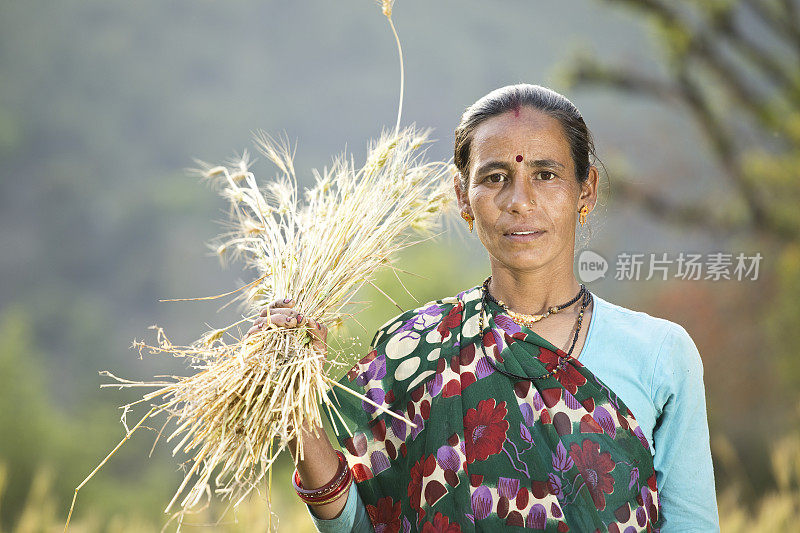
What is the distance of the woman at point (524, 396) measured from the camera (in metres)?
1.52

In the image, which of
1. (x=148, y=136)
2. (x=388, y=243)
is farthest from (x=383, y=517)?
(x=148, y=136)

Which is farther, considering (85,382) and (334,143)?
(334,143)

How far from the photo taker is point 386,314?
9750 mm

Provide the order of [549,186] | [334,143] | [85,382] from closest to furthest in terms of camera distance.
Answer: [549,186], [85,382], [334,143]

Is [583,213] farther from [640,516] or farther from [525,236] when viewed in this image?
[640,516]

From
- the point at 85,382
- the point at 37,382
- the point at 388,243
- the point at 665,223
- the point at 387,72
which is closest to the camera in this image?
the point at 388,243

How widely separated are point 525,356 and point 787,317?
28.9ft

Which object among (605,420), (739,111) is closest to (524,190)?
(605,420)

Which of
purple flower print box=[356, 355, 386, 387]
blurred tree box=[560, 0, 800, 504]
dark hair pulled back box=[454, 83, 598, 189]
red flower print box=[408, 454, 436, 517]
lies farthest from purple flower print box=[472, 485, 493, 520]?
blurred tree box=[560, 0, 800, 504]

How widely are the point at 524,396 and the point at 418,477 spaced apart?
30 centimetres

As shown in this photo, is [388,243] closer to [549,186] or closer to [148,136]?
[549,186]

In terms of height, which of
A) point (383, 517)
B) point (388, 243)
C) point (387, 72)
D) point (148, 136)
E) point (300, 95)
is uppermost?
point (387, 72)

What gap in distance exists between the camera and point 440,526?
1.55 meters

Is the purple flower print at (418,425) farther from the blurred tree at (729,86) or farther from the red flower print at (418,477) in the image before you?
the blurred tree at (729,86)
